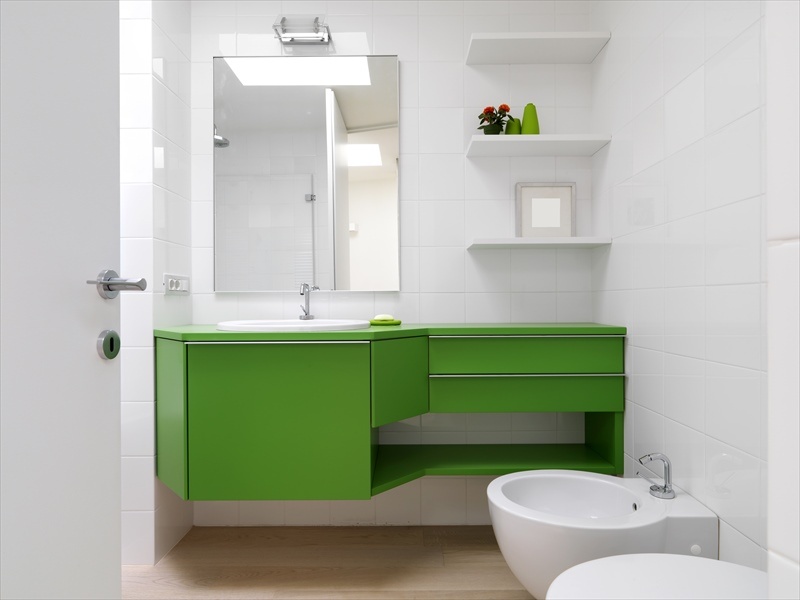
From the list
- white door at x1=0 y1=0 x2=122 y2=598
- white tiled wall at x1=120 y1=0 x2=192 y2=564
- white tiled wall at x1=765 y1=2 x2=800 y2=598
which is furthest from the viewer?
white tiled wall at x1=120 y1=0 x2=192 y2=564

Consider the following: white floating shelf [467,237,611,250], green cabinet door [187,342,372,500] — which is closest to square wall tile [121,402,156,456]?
green cabinet door [187,342,372,500]

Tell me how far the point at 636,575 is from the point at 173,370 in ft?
5.08

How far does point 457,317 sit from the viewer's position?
2371mm

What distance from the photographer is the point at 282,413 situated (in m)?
1.79

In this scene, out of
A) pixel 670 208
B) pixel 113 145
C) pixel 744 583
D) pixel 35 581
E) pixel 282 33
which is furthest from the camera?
pixel 282 33

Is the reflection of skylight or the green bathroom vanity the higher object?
the reflection of skylight

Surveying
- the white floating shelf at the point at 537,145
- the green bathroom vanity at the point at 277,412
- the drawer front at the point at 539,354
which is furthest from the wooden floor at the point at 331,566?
the white floating shelf at the point at 537,145

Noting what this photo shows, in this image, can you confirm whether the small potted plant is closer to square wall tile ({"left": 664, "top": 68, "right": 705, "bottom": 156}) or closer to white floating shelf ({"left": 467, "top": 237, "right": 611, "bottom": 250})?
white floating shelf ({"left": 467, "top": 237, "right": 611, "bottom": 250})

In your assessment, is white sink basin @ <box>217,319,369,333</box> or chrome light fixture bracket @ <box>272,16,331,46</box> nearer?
white sink basin @ <box>217,319,369,333</box>

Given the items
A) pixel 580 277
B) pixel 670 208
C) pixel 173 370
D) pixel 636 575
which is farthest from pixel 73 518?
pixel 580 277

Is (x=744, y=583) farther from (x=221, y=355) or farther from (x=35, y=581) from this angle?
(x=221, y=355)

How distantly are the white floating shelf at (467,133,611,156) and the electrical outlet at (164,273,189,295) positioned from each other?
1.37 metres

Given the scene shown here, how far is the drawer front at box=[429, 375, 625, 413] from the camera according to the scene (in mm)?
1980

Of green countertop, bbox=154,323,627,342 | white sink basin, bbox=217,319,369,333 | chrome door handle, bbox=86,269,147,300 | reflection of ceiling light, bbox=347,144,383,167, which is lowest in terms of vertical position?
green countertop, bbox=154,323,627,342
